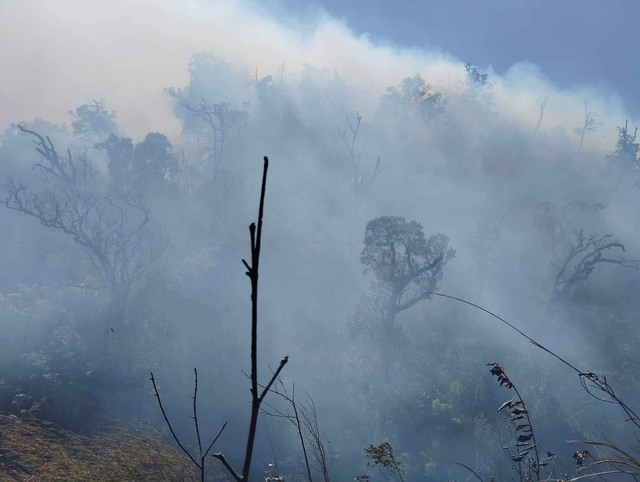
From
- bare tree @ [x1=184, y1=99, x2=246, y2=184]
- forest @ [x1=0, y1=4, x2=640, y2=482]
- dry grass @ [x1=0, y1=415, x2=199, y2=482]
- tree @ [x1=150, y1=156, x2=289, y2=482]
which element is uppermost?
bare tree @ [x1=184, y1=99, x2=246, y2=184]

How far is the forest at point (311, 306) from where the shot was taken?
1858cm

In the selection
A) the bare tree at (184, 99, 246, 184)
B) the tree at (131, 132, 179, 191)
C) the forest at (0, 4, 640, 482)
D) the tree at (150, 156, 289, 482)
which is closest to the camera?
the tree at (150, 156, 289, 482)

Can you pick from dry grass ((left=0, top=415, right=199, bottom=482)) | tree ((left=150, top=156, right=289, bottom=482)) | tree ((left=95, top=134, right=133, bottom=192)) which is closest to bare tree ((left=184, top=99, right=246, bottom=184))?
tree ((left=95, top=134, right=133, bottom=192))

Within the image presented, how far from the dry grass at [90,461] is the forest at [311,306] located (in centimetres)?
6

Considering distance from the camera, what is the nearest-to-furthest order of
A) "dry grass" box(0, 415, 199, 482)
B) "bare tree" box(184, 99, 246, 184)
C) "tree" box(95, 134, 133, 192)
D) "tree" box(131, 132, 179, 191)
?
"dry grass" box(0, 415, 199, 482)
"tree" box(95, 134, 133, 192)
"tree" box(131, 132, 179, 191)
"bare tree" box(184, 99, 246, 184)

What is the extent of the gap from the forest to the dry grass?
0.20ft

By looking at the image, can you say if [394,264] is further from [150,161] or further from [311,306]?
[150,161]

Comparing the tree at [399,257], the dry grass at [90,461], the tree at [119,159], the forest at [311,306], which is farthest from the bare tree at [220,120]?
the dry grass at [90,461]

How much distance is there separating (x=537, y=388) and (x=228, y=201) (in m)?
25.2

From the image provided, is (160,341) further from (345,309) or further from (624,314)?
(624,314)

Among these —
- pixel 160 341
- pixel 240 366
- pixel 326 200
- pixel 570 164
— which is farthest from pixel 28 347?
pixel 570 164

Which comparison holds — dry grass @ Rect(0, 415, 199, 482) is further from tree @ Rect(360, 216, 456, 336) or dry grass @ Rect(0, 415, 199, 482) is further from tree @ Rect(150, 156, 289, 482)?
tree @ Rect(360, 216, 456, 336)

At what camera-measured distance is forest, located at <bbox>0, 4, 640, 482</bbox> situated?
61.0 ft

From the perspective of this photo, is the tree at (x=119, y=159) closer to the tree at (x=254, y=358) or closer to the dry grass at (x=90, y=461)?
the dry grass at (x=90, y=461)
